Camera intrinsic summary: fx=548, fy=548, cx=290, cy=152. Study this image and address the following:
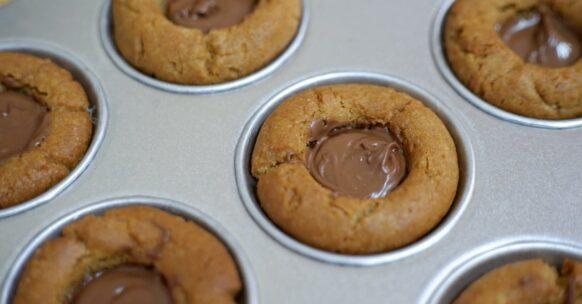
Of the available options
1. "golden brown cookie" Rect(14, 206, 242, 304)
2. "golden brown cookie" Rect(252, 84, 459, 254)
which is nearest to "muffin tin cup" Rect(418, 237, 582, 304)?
"golden brown cookie" Rect(252, 84, 459, 254)

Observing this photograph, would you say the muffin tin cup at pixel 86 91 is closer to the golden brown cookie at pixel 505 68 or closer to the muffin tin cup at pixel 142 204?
the muffin tin cup at pixel 142 204

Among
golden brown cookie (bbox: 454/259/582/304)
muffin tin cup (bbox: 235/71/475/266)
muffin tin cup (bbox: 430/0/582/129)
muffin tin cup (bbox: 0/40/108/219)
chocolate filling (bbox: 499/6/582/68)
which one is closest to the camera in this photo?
→ golden brown cookie (bbox: 454/259/582/304)

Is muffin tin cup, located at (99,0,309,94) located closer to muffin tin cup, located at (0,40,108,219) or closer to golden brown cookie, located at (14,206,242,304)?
muffin tin cup, located at (0,40,108,219)

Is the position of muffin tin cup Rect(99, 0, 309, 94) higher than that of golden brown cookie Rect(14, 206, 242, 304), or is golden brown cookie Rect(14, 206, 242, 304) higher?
muffin tin cup Rect(99, 0, 309, 94)

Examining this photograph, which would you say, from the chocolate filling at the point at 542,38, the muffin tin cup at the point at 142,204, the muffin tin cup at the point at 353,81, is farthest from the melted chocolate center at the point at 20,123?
the chocolate filling at the point at 542,38

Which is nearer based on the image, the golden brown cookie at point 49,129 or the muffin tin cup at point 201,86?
the golden brown cookie at point 49,129

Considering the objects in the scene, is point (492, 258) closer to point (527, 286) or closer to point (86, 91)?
point (527, 286)

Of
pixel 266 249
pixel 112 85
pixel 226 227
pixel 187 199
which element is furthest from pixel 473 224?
pixel 112 85

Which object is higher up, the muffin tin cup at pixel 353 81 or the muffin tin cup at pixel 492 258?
the muffin tin cup at pixel 353 81
